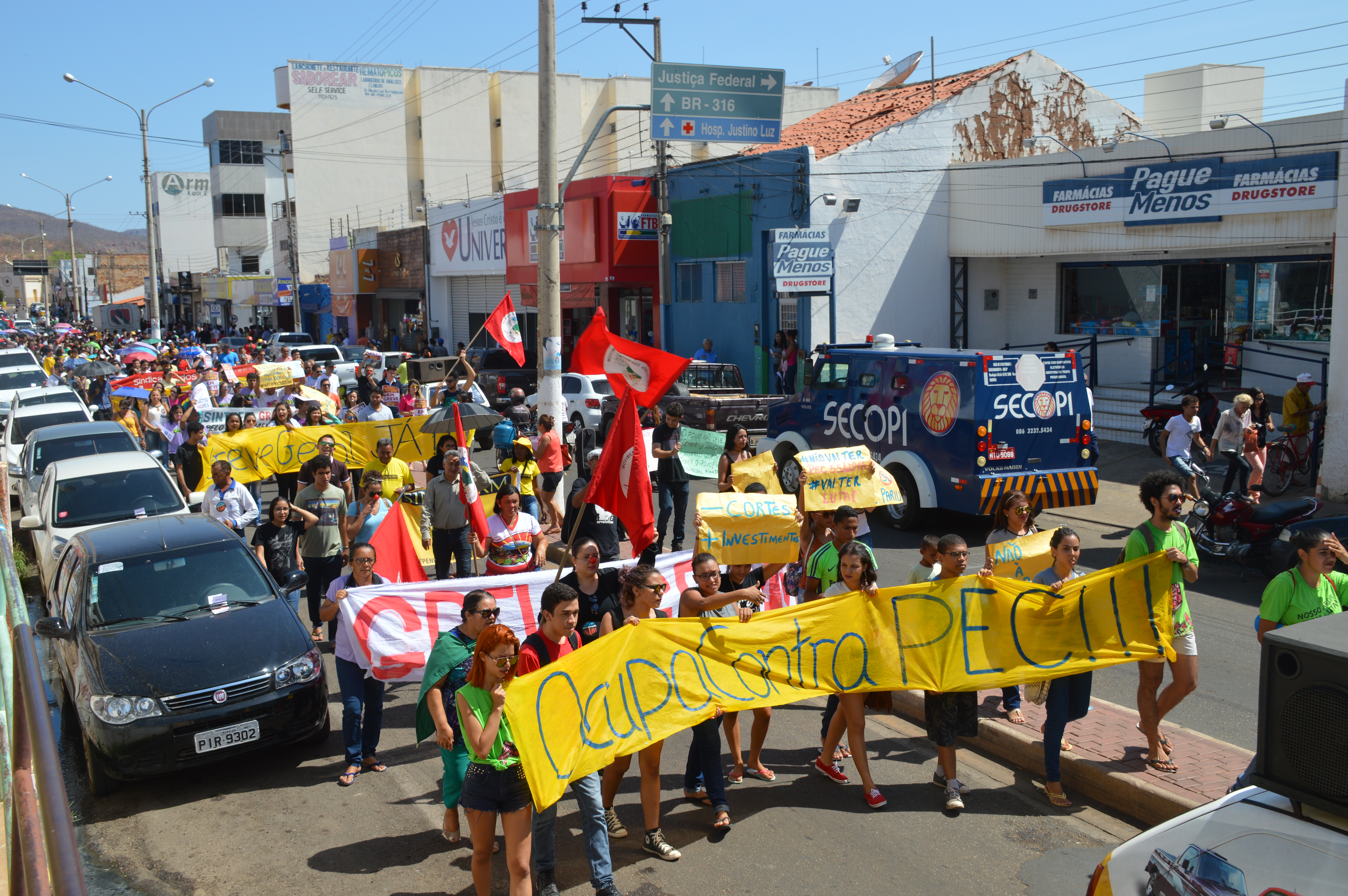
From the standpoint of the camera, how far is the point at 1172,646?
6594 mm

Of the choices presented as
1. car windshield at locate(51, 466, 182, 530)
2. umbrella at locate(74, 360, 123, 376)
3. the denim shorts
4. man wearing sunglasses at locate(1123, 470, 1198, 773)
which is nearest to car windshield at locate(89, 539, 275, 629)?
car windshield at locate(51, 466, 182, 530)

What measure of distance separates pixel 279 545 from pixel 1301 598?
7.88m

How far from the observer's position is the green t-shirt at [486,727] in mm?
4934

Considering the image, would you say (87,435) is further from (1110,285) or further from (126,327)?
(126,327)

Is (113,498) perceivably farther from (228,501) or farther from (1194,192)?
(1194,192)

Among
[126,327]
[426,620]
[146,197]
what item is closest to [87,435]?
[426,620]

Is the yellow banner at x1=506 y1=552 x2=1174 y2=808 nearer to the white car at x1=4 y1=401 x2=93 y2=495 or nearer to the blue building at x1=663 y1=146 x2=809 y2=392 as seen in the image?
the white car at x1=4 y1=401 x2=93 y2=495

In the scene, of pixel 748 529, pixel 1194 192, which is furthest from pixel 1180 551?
pixel 1194 192

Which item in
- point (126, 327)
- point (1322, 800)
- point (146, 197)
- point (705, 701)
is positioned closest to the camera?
point (1322, 800)

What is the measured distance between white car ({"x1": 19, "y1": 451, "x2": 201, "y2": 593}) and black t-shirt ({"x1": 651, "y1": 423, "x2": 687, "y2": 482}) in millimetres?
4965

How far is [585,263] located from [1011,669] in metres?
27.4

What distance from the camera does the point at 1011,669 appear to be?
6.55 m

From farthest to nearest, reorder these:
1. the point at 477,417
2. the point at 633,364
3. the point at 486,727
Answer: the point at 477,417 → the point at 633,364 → the point at 486,727

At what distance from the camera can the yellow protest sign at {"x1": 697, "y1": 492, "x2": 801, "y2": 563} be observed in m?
8.52
